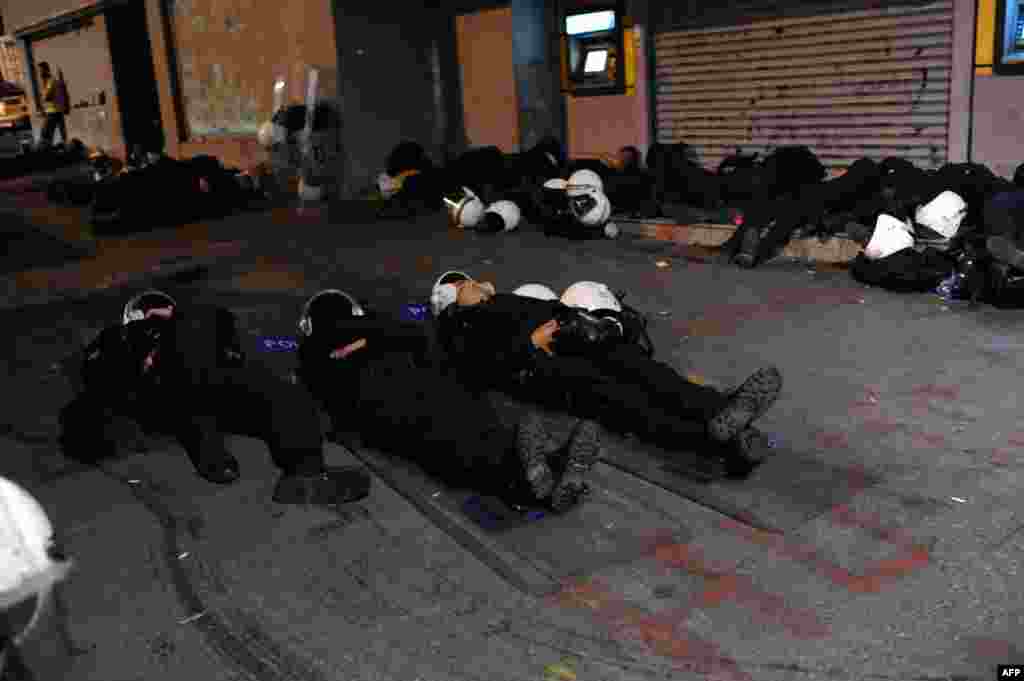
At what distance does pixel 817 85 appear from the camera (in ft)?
37.4

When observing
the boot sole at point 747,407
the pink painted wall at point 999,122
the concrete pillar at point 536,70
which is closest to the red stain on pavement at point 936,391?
the boot sole at point 747,407

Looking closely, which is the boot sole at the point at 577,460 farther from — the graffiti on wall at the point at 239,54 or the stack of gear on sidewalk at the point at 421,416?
the graffiti on wall at the point at 239,54

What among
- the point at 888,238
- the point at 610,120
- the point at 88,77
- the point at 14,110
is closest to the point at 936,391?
the point at 888,238

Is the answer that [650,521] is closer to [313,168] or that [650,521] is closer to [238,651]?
[238,651]

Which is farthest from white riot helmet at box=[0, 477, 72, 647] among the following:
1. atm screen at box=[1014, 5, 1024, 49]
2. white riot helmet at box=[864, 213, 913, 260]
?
atm screen at box=[1014, 5, 1024, 49]

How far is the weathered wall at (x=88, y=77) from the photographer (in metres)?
24.4

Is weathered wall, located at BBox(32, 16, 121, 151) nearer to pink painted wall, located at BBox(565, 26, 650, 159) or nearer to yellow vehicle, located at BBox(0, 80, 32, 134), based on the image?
yellow vehicle, located at BBox(0, 80, 32, 134)

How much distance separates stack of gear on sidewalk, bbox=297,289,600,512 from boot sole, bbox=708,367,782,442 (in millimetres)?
657

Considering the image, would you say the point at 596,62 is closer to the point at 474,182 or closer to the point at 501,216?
the point at 474,182

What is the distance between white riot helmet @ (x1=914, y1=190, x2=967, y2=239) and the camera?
848 centimetres

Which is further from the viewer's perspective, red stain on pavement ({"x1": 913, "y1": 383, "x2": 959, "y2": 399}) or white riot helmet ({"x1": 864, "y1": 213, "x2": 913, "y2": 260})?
white riot helmet ({"x1": 864, "y1": 213, "x2": 913, "y2": 260})

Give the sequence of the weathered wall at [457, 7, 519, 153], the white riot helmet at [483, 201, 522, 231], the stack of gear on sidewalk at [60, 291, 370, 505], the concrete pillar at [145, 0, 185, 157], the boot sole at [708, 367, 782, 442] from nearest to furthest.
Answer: the boot sole at [708, 367, 782, 442]
the stack of gear on sidewalk at [60, 291, 370, 505]
the white riot helmet at [483, 201, 522, 231]
the weathered wall at [457, 7, 519, 153]
the concrete pillar at [145, 0, 185, 157]

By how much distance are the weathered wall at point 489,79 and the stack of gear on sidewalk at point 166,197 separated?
13.7 feet

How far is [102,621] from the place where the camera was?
3.81 meters
